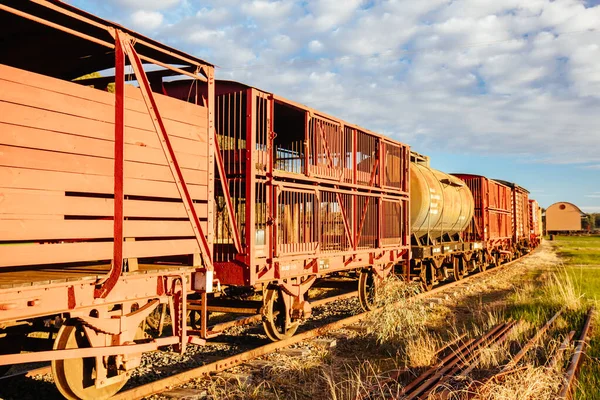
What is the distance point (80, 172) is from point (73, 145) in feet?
0.81

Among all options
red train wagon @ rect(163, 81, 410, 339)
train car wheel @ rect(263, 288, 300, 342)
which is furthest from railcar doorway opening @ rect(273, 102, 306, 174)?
train car wheel @ rect(263, 288, 300, 342)

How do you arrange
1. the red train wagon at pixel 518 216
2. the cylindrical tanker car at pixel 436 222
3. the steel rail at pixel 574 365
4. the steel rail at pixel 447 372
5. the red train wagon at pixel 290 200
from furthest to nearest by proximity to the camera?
the red train wagon at pixel 518 216
the cylindrical tanker car at pixel 436 222
the red train wagon at pixel 290 200
the steel rail at pixel 447 372
the steel rail at pixel 574 365

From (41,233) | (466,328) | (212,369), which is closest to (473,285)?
(466,328)

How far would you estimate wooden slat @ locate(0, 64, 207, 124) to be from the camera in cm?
416

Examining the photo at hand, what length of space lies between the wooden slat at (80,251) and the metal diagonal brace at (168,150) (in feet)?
0.48

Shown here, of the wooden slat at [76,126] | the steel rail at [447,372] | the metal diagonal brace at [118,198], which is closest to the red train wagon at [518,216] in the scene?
the steel rail at [447,372]

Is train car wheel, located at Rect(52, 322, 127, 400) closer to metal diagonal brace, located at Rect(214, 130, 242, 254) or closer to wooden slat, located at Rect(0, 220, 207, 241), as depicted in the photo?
wooden slat, located at Rect(0, 220, 207, 241)

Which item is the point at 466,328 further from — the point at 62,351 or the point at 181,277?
the point at 62,351

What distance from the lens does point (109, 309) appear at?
5441 mm

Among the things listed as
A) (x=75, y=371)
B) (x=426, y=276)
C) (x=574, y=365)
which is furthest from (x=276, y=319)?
(x=426, y=276)

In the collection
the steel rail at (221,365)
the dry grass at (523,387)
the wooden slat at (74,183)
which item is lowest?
the steel rail at (221,365)

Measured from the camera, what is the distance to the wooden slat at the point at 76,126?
13.5ft

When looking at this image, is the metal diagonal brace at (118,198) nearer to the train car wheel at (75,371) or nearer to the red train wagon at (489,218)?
the train car wheel at (75,371)

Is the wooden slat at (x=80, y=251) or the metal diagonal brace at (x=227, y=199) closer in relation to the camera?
the wooden slat at (x=80, y=251)
